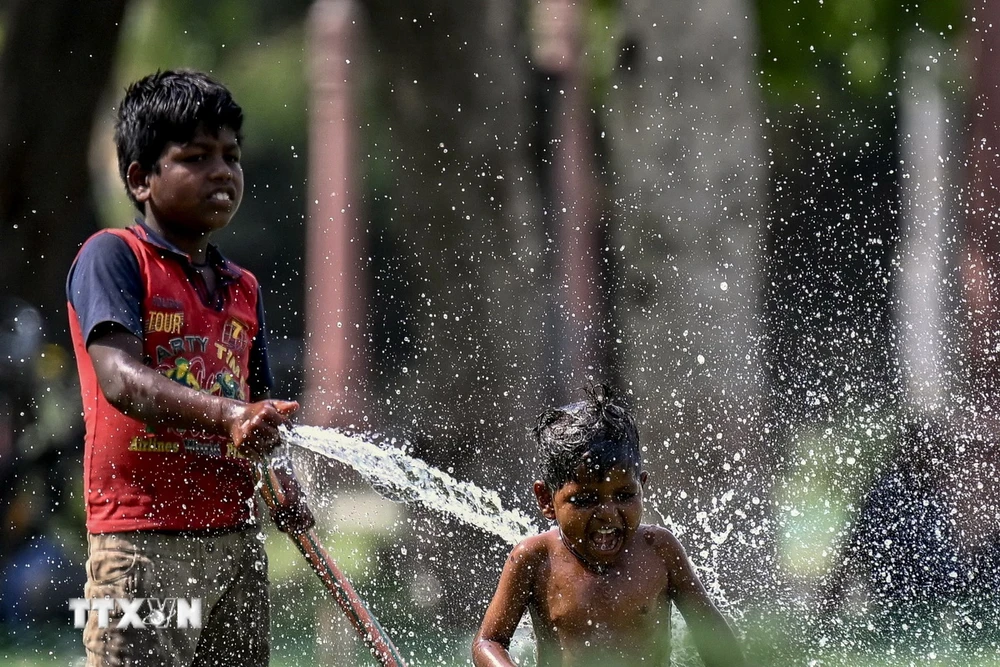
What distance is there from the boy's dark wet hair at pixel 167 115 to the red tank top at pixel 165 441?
19cm

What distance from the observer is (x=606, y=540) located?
282 cm

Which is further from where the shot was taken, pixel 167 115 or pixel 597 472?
pixel 167 115

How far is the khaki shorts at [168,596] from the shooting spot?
116 inches

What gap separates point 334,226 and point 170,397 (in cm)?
1174

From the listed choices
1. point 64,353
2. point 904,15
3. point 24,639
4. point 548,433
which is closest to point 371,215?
point 904,15

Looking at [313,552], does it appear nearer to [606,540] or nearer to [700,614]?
[606,540]

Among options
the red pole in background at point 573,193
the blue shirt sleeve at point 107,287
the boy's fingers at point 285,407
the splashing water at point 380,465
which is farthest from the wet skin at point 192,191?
the red pole in background at point 573,193

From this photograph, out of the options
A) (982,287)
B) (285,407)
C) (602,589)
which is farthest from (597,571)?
(982,287)

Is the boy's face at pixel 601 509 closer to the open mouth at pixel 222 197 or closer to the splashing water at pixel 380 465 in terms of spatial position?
the splashing water at pixel 380 465

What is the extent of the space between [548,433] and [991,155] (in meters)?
5.59

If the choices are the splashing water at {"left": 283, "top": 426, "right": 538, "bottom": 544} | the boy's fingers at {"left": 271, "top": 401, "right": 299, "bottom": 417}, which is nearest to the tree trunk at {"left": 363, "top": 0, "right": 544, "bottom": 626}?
the splashing water at {"left": 283, "top": 426, "right": 538, "bottom": 544}

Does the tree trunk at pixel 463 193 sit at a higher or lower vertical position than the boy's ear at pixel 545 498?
higher

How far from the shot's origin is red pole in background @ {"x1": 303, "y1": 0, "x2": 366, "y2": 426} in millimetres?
11703

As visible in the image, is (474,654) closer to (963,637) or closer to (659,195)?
(963,637)
